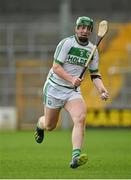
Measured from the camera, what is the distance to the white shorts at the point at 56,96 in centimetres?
1083

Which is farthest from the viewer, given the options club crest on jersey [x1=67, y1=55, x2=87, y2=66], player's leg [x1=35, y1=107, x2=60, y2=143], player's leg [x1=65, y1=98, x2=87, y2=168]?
player's leg [x1=35, y1=107, x2=60, y2=143]

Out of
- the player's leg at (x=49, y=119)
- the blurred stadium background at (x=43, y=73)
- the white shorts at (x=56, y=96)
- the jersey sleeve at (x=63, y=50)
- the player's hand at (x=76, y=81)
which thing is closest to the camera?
the player's hand at (x=76, y=81)

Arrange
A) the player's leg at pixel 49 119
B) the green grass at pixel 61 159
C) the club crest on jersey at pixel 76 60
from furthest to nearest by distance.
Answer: the player's leg at pixel 49 119, the club crest on jersey at pixel 76 60, the green grass at pixel 61 159

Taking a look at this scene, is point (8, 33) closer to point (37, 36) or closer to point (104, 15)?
point (37, 36)

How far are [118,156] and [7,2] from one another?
70.9 ft

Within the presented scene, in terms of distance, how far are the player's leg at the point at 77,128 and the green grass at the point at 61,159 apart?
0.17 meters

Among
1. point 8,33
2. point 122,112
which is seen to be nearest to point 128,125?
point 122,112

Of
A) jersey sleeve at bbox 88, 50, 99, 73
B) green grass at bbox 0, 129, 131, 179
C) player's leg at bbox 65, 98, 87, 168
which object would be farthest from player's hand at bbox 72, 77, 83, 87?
green grass at bbox 0, 129, 131, 179

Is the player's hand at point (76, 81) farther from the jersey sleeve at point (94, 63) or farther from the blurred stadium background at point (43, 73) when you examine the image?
the blurred stadium background at point (43, 73)

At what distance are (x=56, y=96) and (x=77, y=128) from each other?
2.48 feet

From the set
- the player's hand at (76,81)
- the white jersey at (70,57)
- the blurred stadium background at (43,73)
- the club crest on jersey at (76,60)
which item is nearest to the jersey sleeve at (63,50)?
the white jersey at (70,57)

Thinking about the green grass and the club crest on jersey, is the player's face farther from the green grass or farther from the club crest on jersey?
the green grass

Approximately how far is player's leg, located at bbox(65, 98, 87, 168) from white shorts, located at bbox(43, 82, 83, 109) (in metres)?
0.08

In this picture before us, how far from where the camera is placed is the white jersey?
1062 centimetres
